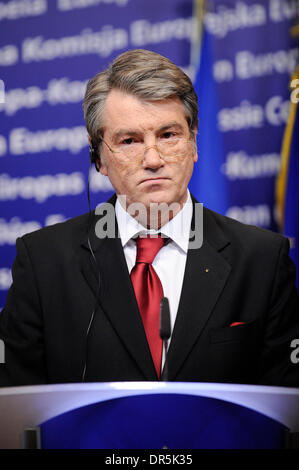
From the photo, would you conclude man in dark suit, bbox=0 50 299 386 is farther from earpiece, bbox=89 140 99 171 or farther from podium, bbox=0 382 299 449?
podium, bbox=0 382 299 449

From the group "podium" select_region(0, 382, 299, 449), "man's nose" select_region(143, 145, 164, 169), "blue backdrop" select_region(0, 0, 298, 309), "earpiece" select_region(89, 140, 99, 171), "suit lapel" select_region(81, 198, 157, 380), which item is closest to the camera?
"podium" select_region(0, 382, 299, 449)

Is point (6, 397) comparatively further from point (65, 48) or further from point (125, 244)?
point (65, 48)

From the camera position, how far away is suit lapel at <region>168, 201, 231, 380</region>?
4.94ft

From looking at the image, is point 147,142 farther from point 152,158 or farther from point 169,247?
point 169,247

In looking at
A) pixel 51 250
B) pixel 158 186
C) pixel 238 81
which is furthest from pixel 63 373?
pixel 238 81

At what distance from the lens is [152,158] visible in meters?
1.61

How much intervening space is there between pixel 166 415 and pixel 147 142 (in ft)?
3.26

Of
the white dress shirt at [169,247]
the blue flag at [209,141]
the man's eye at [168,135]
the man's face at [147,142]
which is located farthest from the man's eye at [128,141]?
the blue flag at [209,141]

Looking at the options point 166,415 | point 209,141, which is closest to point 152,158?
point 209,141

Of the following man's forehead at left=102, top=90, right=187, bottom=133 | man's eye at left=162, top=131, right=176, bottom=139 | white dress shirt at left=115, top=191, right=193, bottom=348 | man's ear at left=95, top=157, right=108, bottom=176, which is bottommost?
white dress shirt at left=115, top=191, right=193, bottom=348

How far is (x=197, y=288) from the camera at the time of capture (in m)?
1.60

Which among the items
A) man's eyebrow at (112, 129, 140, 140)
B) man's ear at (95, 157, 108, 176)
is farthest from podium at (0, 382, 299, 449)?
man's ear at (95, 157, 108, 176)
